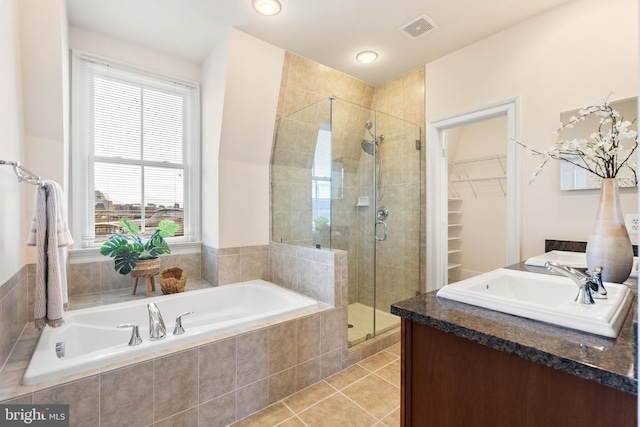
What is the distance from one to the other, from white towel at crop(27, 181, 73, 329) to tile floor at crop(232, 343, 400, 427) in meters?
1.15

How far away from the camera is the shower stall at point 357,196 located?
102 inches

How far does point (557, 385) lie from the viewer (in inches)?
27.2

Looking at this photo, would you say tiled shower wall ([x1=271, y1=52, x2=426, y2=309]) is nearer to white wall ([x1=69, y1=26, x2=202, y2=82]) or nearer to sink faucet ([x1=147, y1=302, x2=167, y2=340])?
white wall ([x1=69, y1=26, x2=202, y2=82])

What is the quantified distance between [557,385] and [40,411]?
1.84 m

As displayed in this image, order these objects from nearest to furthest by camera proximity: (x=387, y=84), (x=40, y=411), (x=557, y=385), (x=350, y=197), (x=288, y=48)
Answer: (x=557, y=385)
(x=40, y=411)
(x=288, y=48)
(x=350, y=197)
(x=387, y=84)

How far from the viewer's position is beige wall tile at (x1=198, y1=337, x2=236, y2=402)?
1.60 metres

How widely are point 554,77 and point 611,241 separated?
4.75 feet

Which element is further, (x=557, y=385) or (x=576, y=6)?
(x=576, y=6)

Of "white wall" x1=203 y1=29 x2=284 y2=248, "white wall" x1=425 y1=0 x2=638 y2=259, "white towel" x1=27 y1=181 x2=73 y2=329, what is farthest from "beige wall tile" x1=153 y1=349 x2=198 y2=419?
"white wall" x1=425 y1=0 x2=638 y2=259

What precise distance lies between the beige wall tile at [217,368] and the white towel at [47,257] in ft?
2.47

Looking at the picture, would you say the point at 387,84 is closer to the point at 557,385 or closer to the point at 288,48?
the point at 288,48

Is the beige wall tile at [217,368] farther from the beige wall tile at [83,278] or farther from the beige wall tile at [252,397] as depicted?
the beige wall tile at [83,278]

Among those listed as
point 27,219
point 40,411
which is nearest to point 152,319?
point 40,411

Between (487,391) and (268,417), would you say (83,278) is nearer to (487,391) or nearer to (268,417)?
(268,417)
